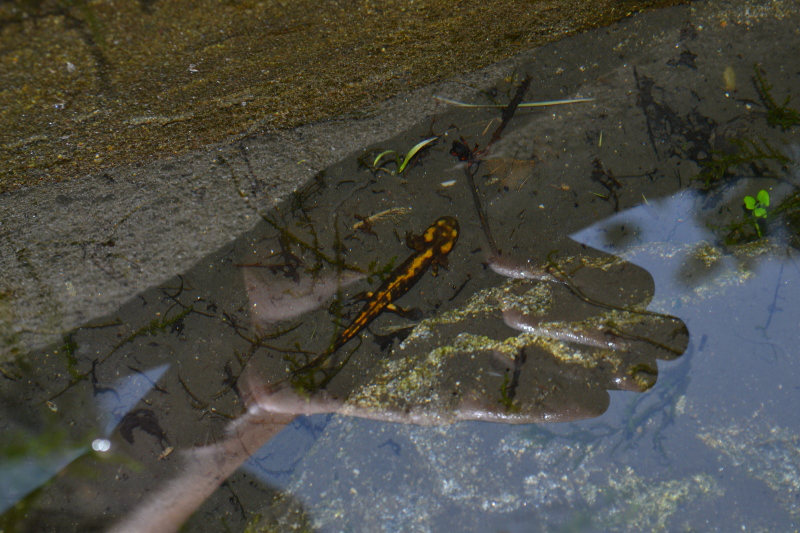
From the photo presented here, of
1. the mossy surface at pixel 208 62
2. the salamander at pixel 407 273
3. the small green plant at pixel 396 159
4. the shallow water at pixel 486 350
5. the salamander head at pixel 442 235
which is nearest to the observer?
the mossy surface at pixel 208 62

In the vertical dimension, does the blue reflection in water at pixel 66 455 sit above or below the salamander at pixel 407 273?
below

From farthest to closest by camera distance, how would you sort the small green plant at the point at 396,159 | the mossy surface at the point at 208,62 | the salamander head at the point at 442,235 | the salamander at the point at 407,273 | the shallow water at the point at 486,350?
1. the small green plant at the point at 396,159
2. the salamander head at the point at 442,235
3. the salamander at the point at 407,273
4. the shallow water at the point at 486,350
5. the mossy surface at the point at 208,62

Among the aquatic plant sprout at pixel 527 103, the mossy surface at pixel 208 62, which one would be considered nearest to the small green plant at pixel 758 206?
the aquatic plant sprout at pixel 527 103

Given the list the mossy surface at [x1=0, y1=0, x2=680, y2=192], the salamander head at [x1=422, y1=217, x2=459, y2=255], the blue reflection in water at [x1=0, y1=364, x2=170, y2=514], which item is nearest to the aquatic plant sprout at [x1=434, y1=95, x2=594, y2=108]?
the mossy surface at [x1=0, y1=0, x2=680, y2=192]

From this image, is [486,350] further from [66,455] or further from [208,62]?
[66,455]

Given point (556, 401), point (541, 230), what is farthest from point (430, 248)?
point (556, 401)

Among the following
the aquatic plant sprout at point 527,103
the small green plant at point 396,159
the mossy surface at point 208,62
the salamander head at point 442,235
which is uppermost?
the mossy surface at point 208,62

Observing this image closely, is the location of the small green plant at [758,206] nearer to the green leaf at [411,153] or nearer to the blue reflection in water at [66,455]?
the green leaf at [411,153]
